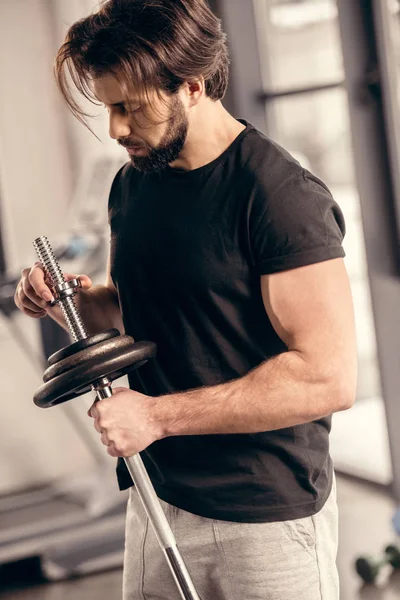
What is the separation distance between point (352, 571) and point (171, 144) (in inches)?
71.6

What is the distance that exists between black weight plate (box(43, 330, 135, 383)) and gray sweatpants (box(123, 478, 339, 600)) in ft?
0.93

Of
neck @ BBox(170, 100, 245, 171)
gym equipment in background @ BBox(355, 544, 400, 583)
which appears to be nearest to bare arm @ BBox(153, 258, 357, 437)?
neck @ BBox(170, 100, 245, 171)

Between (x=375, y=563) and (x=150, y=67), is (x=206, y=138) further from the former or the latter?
(x=375, y=563)

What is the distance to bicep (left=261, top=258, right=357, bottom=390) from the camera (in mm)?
1143

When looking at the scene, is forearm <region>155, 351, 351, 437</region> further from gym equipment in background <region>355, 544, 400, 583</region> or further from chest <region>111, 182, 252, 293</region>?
gym equipment in background <region>355, 544, 400, 583</region>

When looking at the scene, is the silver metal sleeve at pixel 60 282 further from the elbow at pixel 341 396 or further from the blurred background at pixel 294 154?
the blurred background at pixel 294 154

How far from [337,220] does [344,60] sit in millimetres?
1807

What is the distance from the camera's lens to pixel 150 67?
1.21 metres

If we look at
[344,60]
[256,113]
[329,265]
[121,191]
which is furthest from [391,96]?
[329,265]

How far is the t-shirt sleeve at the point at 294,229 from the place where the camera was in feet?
3.76

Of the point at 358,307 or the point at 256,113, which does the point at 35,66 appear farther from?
the point at 358,307

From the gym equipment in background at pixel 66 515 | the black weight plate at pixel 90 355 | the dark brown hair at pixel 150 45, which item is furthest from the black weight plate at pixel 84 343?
the gym equipment in background at pixel 66 515

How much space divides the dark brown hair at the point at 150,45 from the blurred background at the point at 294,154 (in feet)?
5.40

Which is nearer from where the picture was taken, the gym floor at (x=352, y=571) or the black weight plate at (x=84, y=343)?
the black weight plate at (x=84, y=343)
